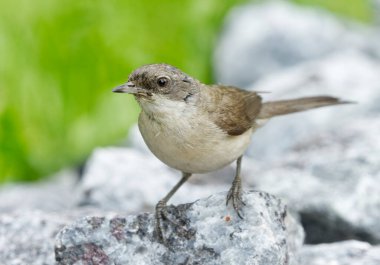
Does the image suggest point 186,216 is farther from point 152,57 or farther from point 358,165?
point 152,57

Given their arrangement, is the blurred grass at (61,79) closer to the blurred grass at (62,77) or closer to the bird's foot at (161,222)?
the blurred grass at (62,77)

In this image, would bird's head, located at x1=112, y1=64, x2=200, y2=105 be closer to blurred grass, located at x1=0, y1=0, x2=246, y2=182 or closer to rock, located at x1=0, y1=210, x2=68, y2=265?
rock, located at x1=0, y1=210, x2=68, y2=265

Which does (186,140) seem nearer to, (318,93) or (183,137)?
(183,137)

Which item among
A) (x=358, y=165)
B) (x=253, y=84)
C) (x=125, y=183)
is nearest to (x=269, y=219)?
(x=358, y=165)

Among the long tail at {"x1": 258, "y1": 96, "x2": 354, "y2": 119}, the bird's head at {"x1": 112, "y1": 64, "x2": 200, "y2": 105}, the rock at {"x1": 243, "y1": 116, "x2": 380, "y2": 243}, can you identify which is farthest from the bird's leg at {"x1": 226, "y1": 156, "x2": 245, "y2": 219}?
the long tail at {"x1": 258, "y1": 96, "x2": 354, "y2": 119}

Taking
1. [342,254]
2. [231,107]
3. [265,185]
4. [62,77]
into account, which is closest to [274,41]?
[62,77]

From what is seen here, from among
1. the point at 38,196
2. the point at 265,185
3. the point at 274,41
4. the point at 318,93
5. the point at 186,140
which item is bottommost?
the point at 38,196
